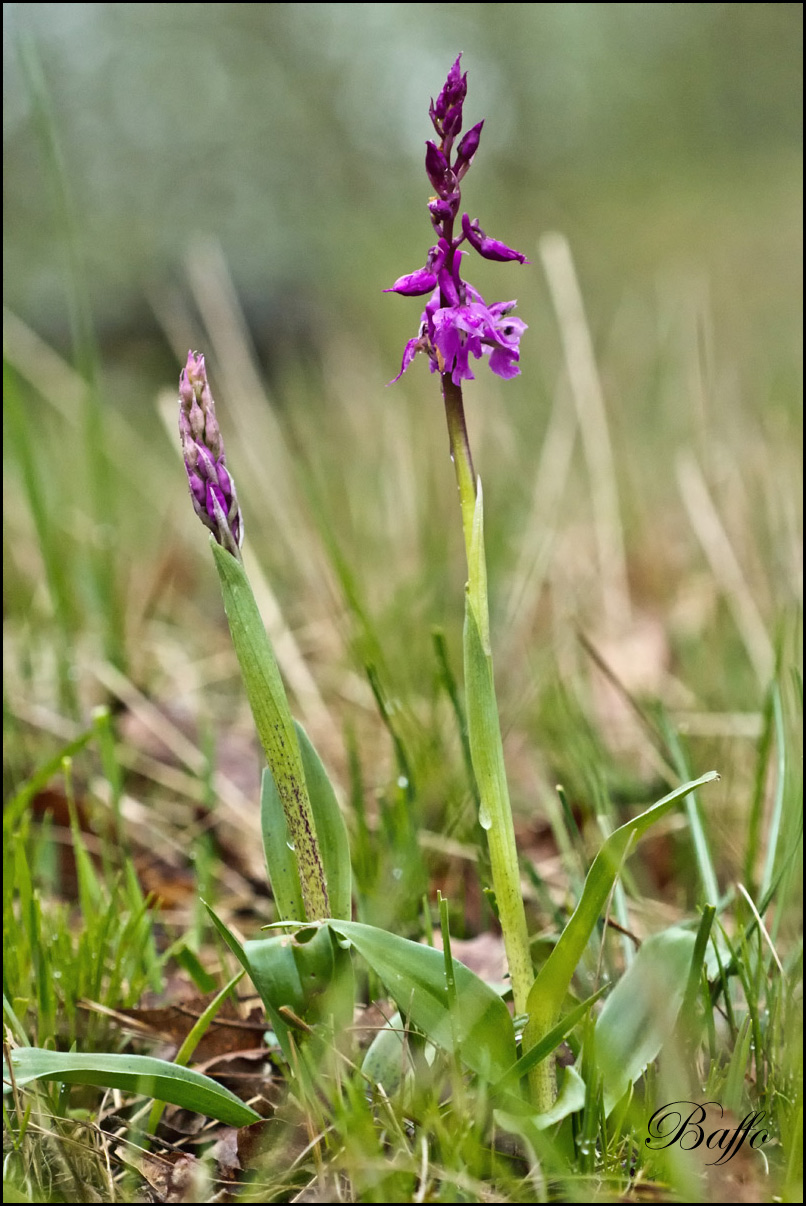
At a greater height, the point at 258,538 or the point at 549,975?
the point at 258,538

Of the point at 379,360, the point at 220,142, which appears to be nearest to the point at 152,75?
the point at 220,142

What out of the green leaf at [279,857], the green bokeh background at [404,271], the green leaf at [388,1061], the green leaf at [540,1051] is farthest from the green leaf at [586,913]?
the green bokeh background at [404,271]

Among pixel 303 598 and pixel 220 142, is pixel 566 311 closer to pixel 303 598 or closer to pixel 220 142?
pixel 303 598

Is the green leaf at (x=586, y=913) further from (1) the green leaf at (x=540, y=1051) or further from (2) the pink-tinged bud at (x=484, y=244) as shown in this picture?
(2) the pink-tinged bud at (x=484, y=244)

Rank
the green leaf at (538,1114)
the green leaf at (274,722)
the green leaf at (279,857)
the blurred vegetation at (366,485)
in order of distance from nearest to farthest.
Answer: the green leaf at (538,1114)
the green leaf at (274,722)
the green leaf at (279,857)
the blurred vegetation at (366,485)

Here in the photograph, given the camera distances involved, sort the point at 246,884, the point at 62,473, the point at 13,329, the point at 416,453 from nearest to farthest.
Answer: the point at 246,884
the point at 416,453
the point at 62,473
the point at 13,329

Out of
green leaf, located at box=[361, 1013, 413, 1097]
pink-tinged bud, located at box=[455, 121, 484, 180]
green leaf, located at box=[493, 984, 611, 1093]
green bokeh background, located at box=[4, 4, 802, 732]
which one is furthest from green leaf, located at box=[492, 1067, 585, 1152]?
green bokeh background, located at box=[4, 4, 802, 732]

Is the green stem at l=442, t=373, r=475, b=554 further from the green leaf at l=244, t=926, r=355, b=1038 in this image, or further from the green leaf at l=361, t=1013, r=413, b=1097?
the green leaf at l=361, t=1013, r=413, b=1097
